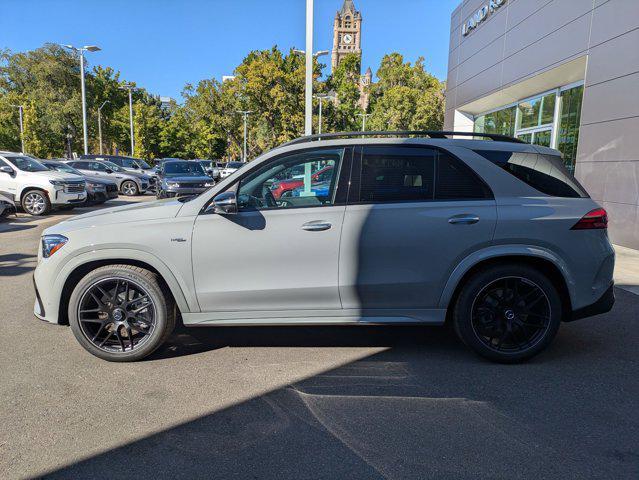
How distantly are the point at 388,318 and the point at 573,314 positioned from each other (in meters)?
1.55

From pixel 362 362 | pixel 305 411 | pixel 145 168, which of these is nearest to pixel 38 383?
pixel 305 411

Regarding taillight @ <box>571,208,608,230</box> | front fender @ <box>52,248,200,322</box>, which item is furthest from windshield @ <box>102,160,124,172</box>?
taillight @ <box>571,208,608,230</box>

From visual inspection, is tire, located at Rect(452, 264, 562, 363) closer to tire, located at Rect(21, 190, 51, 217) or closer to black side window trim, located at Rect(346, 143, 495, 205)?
black side window trim, located at Rect(346, 143, 495, 205)

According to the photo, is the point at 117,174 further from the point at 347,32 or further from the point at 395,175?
the point at 347,32

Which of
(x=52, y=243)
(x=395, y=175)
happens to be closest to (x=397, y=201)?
(x=395, y=175)

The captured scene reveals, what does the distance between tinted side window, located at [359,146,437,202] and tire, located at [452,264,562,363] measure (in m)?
0.87

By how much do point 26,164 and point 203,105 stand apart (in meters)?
42.7

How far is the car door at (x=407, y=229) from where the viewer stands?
3.74 metres

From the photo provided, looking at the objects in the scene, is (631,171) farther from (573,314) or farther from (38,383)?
(38,383)

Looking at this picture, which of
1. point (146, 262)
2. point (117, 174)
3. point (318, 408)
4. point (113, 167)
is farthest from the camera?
point (113, 167)

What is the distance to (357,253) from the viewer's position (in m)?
3.74

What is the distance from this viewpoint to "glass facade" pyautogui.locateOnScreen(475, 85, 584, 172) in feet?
43.0

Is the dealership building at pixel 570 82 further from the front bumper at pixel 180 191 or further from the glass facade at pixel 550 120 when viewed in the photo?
the front bumper at pixel 180 191

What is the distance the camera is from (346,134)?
13.6 feet
